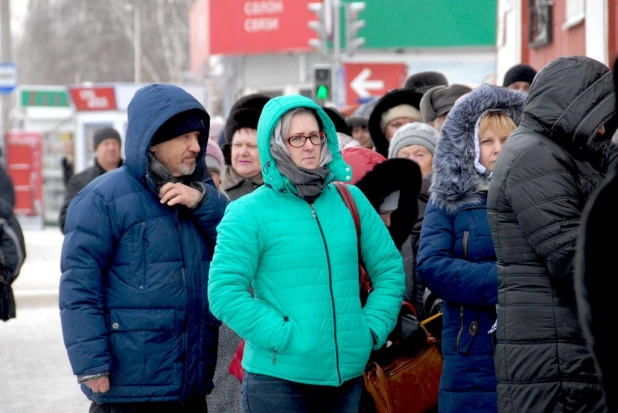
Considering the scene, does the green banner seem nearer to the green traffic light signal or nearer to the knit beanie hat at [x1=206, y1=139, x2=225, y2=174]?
the green traffic light signal

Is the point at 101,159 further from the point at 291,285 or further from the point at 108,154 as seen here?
the point at 291,285

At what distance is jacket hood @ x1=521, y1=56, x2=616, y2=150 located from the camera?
3.71 metres

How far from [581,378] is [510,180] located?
639mm

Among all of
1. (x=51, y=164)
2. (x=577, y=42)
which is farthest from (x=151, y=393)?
(x=51, y=164)

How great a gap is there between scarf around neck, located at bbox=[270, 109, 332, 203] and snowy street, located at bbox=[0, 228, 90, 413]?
14.3 feet

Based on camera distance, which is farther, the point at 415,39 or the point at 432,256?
the point at 415,39

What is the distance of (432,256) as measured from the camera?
4.62m

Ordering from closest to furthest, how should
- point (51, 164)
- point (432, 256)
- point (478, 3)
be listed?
point (432, 256), point (478, 3), point (51, 164)

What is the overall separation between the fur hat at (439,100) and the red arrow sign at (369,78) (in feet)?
30.7

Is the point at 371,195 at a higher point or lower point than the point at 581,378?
higher

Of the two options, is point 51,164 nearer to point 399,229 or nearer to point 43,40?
point 399,229

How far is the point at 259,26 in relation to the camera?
28688 millimetres

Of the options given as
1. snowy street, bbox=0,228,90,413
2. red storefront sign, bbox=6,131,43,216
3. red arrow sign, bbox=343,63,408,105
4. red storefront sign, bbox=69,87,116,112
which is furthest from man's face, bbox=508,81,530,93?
red storefront sign, bbox=69,87,116,112

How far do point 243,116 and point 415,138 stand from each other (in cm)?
96
